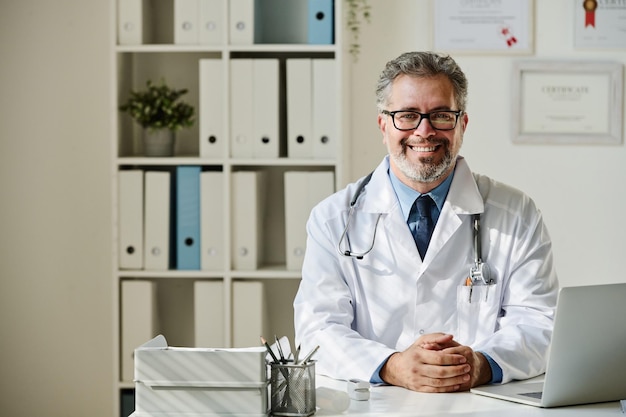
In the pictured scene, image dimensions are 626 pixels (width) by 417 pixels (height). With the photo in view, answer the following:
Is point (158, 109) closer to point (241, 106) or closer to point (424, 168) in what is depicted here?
point (241, 106)

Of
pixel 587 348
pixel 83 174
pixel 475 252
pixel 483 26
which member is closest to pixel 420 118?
pixel 475 252

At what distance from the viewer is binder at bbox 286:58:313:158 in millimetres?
3377

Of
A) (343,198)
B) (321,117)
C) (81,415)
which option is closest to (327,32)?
(321,117)

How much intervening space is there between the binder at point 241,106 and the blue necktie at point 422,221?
1.12 meters

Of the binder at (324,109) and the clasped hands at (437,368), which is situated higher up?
the binder at (324,109)

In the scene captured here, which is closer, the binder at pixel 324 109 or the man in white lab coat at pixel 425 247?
the man in white lab coat at pixel 425 247

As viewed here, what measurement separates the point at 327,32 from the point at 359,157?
531 millimetres

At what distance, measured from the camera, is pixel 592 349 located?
1.70 m

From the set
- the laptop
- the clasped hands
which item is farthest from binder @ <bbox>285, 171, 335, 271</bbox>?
the laptop

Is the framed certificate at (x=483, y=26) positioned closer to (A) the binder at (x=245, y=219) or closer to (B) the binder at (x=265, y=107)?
(B) the binder at (x=265, y=107)

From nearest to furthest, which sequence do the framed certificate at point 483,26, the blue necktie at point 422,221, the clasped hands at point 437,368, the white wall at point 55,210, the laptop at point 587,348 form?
1. the laptop at point 587,348
2. the clasped hands at point 437,368
3. the blue necktie at point 422,221
4. the framed certificate at point 483,26
5. the white wall at point 55,210

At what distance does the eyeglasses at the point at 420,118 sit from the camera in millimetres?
2336

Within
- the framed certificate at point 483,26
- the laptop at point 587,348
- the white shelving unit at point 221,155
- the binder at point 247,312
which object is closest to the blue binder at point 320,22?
the white shelving unit at point 221,155

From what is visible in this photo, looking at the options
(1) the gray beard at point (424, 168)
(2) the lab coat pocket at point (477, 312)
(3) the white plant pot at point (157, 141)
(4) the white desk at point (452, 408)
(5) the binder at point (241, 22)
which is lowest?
(4) the white desk at point (452, 408)
